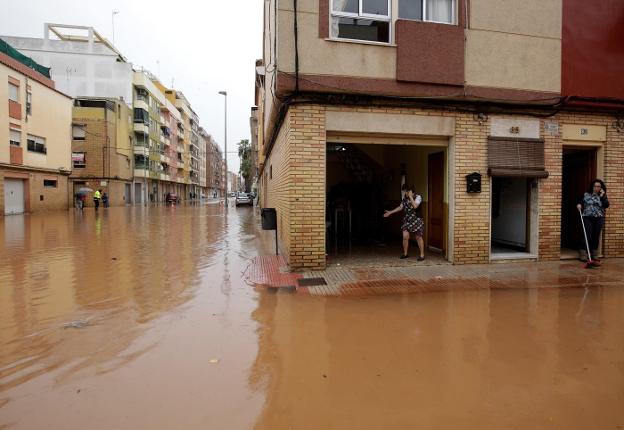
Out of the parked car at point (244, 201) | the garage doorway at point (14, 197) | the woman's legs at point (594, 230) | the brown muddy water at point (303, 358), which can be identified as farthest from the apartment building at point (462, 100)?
the parked car at point (244, 201)

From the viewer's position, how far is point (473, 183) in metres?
7.95

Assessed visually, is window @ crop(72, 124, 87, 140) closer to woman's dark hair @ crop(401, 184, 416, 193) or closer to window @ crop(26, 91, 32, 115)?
window @ crop(26, 91, 32, 115)

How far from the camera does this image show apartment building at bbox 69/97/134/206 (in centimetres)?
4084

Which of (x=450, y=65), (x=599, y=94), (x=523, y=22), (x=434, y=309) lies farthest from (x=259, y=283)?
(x=599, y=94)

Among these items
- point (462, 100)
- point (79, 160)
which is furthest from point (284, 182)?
point (79, 160)

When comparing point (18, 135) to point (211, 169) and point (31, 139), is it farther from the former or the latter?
point (211, 169)

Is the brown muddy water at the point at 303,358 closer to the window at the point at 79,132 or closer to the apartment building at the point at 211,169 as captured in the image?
the window at the point at 79,132

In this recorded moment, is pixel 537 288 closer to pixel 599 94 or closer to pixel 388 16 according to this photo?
pixel 599 94

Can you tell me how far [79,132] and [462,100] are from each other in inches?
1693

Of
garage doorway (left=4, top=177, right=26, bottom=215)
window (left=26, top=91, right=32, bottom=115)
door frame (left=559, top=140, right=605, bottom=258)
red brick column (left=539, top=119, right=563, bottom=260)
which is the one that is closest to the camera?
red brick column (left=539, top=119, right=563, bottom=260)

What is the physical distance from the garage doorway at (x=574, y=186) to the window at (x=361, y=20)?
16.5 feet

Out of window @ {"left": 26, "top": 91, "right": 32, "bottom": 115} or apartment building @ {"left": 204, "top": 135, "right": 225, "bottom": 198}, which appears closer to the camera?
window @ {"left": 26, "top": 91, "right": 32, "bottom": 115}

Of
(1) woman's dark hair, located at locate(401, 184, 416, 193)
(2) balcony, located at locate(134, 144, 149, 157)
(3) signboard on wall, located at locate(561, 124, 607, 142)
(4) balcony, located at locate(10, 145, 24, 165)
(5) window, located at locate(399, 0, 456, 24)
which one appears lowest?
(1) woman's dark hair, located at locate(401, 184, 416, 193)

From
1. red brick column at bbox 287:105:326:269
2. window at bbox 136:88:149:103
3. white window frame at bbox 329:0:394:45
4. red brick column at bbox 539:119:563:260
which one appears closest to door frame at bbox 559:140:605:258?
red brick column at bbox 539:119:563:260
